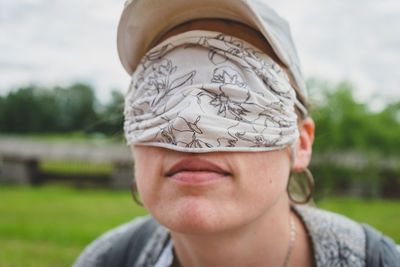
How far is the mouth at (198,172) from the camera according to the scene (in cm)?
111

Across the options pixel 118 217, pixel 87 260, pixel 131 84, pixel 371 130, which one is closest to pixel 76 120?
pixel 118 217

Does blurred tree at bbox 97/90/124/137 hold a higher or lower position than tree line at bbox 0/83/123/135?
higher

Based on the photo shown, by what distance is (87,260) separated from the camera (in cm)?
175

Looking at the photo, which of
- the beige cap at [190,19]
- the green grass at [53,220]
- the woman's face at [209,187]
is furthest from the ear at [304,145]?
the green grass at [53,220]

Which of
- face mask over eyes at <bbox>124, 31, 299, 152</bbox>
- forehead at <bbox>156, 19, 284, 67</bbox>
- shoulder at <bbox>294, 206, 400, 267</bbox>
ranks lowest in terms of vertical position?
shoulder at <bbox>294, 206, 400, 267</bbox>

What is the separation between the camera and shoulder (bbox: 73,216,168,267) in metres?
1.70

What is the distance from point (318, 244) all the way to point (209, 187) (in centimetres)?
59

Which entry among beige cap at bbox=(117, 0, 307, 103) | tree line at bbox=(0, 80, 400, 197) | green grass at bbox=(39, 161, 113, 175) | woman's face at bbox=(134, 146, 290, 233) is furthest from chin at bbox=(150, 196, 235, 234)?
green grass at bbox=(39, 161, 113, 175)

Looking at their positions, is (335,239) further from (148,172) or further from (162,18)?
(162,18)

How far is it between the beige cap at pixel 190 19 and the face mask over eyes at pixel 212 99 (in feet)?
0.26

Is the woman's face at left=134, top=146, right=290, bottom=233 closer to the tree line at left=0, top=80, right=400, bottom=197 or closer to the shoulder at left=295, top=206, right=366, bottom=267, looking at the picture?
the shoulder at left=295, top=206, right=366, bottom=267

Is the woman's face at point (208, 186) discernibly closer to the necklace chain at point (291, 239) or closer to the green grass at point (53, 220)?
the necklace chain at point (291, 239)

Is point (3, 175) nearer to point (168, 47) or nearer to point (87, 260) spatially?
point (87, 260)

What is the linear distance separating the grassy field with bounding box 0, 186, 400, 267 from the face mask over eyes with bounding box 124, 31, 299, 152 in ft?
2.90
